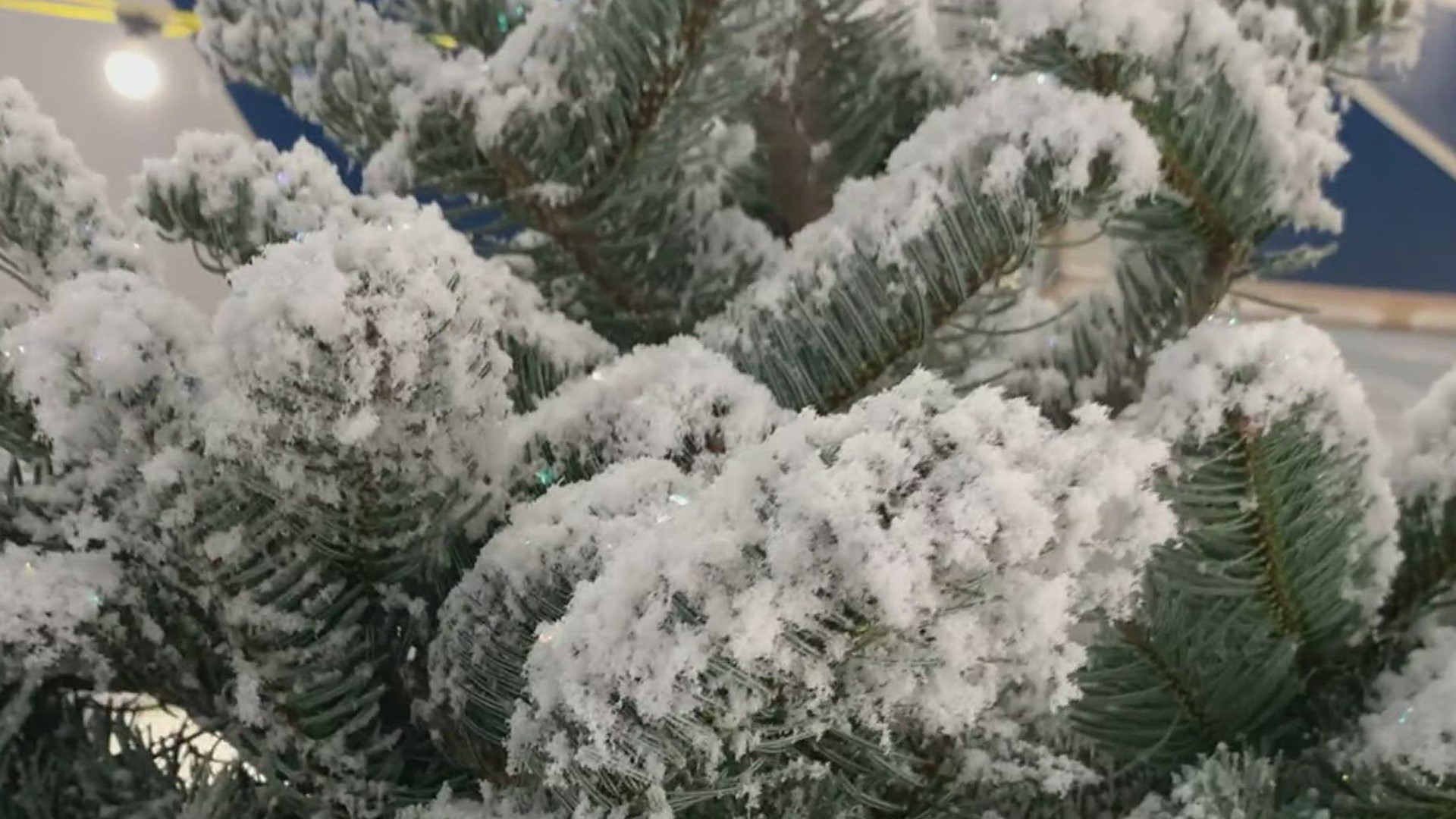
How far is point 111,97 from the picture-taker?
769 millimetres

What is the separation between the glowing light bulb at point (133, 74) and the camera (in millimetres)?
769

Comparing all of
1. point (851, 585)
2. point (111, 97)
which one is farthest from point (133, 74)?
point (851, 585)

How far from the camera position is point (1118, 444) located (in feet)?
0.62

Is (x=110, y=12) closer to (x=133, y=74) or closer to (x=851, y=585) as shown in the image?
(x=133, y=74)

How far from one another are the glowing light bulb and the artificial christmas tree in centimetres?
38

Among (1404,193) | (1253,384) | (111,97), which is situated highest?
(111,97)

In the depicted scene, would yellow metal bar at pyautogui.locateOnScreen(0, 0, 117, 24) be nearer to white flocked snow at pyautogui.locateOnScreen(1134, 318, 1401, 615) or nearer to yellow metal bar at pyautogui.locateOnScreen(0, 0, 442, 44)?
yellow metal bar at pyautogui.locateOnScreen(0, 0, 442, 44)

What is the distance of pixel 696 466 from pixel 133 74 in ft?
2.21

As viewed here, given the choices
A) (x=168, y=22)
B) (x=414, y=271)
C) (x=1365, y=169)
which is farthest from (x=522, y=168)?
(x=1365, y=169)

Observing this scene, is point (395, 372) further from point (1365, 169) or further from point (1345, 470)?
point (1365, 169)

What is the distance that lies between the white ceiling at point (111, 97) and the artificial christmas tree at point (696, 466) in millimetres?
363

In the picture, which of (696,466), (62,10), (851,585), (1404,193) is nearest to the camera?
(851,585)

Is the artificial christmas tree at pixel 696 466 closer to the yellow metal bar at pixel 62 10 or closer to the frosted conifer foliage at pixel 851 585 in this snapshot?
the frosted conifer foliage at pixel 851 585

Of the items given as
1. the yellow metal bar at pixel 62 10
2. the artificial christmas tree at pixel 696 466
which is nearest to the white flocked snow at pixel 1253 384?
the artificial christmas tree at pixel 696 466
